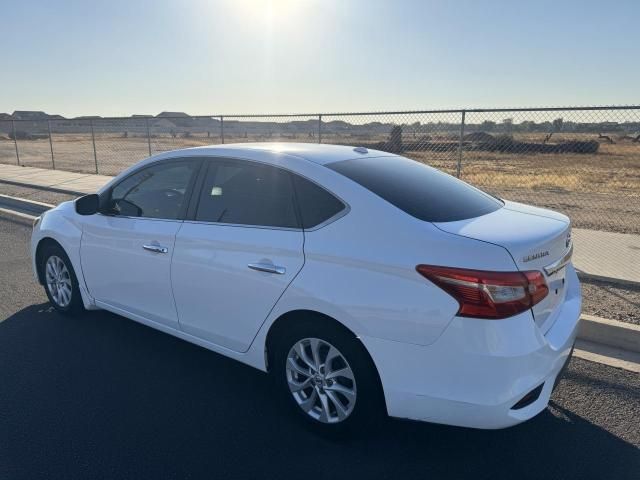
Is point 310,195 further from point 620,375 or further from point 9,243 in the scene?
point 9,243

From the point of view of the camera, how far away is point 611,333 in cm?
407

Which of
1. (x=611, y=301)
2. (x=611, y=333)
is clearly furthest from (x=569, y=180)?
(x=611, y=333)

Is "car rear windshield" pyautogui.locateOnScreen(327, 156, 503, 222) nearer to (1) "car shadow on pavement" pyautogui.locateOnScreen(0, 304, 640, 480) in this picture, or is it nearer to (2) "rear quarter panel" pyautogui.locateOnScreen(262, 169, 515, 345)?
(2) "rear quarter panel" pyautogui.locateOnScreen(262, 169, 515, 345)

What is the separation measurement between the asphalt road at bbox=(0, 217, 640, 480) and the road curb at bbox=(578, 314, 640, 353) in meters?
0.45

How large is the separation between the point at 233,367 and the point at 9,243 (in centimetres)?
544

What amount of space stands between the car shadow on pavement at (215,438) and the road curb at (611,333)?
1.18m

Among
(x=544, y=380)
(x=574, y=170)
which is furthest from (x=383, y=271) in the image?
(x=574, y=170)

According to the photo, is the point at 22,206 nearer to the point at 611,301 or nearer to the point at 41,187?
the point at 41,187

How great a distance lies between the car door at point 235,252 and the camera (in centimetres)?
290

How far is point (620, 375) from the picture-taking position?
361 cm

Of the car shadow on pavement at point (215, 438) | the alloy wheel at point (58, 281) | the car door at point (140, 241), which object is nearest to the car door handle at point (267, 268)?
the car door at point (140, 241)

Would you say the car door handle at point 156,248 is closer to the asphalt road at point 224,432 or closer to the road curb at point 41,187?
the asphalt road at point 224,432

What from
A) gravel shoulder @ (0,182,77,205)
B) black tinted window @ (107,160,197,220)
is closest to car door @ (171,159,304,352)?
black tinted window @ (107,160,197,220)

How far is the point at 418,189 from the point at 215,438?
1895 mm
